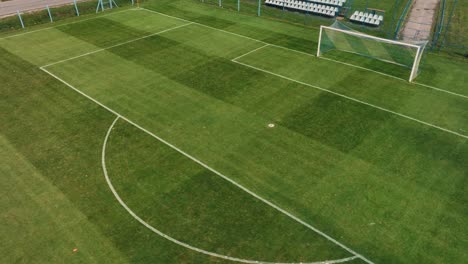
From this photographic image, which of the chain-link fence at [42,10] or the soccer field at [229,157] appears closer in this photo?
the soccer field at [229,157]

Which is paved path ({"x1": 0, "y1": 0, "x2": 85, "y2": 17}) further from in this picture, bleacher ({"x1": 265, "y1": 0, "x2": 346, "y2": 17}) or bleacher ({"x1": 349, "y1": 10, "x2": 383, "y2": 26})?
bleacher ({"x1": 349, "y1": 10, "x2": 383, "y2": 26})

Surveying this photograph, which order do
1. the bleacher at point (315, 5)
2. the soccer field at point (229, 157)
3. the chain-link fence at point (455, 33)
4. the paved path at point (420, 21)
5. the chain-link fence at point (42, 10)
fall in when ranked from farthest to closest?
the bleacher at point (315, 5) → the chain-link fence at point (42, 10) → the paved path at point (420, 21) → the chain-link fence at point (455, 33) → the soccer field at point (229, 157)

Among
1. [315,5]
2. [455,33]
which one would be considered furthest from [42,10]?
[455,33]

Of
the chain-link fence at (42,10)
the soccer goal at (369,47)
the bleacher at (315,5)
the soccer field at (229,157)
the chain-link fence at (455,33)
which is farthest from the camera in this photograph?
the bleacher at (315,5)

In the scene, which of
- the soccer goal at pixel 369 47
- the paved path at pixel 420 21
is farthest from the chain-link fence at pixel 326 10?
the soccer goal at pixel 369 47

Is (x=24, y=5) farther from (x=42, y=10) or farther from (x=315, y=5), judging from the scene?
(x=315, y=5)

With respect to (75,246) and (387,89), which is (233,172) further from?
(387,89)

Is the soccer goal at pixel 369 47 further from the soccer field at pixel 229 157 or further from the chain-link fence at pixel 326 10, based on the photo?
the chain-link fence at pixel 326 10
